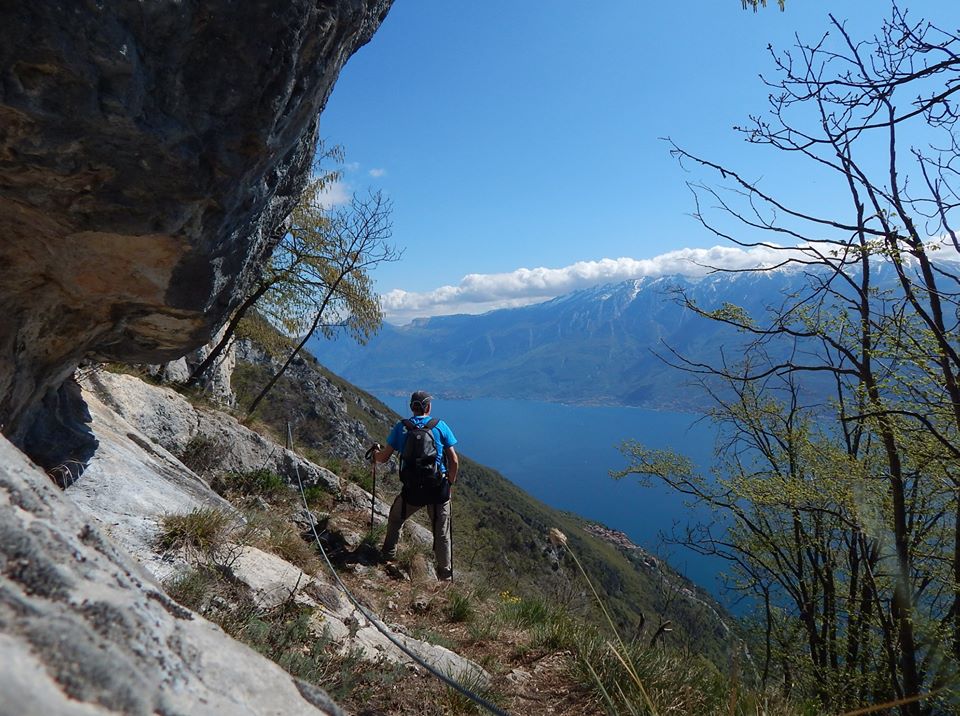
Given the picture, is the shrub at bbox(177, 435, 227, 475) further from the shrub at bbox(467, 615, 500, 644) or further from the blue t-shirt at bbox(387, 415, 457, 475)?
the shrub at bbox(467, 615, 500, 644)

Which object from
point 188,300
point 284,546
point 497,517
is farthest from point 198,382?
point 497,517

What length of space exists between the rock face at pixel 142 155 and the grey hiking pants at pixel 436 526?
387 centimetres

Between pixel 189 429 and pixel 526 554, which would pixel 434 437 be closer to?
pixel 189 429

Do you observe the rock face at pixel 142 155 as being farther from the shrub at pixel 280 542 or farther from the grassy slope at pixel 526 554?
the grassy slope at pixel 526 554

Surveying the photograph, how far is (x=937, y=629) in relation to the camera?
19.6 ft

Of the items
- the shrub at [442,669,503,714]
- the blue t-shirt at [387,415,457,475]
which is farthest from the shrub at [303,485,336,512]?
the shrub at [442,669,503,714]

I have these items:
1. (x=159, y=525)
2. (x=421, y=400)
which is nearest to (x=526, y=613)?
(x=421, y=400)

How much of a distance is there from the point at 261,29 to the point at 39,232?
6.19 ft

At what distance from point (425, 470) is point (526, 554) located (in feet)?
115

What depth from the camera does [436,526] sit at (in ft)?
24.9

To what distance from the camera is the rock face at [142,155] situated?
2.81m

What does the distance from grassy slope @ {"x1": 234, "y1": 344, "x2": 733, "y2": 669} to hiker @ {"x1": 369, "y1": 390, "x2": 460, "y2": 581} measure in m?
1.23

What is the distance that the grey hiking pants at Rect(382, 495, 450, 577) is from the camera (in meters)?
7.56

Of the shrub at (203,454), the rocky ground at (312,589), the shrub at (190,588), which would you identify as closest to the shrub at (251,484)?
the rocky ground at (312,589)
